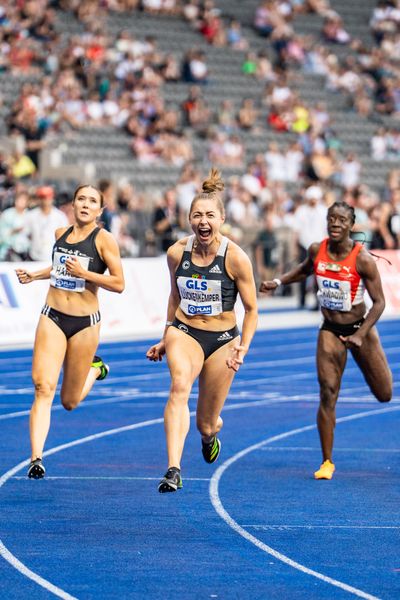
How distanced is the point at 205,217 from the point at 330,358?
1.95 m

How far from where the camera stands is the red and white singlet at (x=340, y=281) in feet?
35.0

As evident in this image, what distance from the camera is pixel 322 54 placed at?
4159 centimetres

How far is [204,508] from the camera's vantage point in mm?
9164

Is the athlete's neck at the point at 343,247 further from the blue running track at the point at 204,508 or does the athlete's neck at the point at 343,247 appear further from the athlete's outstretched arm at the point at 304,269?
the blue running track at the point at 204,508

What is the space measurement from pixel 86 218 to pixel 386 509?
3.02 metres

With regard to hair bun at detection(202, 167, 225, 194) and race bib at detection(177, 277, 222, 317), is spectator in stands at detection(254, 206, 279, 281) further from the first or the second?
race bib at detection(177, 277, 222, 317)

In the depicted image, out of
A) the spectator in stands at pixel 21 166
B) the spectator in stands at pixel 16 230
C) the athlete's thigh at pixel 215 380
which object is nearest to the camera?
the athlete's thigh at pixel 215 380

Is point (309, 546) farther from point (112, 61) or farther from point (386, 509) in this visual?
point (112, 61)

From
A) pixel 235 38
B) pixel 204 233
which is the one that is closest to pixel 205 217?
pixel 204 233

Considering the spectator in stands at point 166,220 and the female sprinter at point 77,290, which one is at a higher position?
the female sprinter at point 77,290

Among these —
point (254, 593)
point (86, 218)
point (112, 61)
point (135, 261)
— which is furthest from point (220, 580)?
point (112, 61)

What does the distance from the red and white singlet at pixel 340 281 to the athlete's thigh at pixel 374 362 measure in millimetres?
286

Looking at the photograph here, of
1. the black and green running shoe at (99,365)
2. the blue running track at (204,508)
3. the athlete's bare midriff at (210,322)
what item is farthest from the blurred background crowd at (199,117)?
the athlete's bare midriff at (210,322)

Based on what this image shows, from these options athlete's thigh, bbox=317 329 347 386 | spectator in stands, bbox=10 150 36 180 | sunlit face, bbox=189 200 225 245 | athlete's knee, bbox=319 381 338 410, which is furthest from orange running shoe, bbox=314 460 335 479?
spectator in stands, bbox=10 150 36 180
